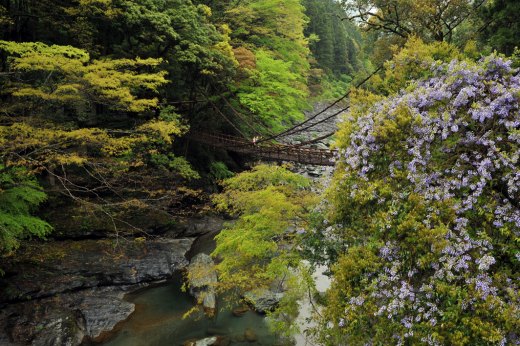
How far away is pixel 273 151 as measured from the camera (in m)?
14.0

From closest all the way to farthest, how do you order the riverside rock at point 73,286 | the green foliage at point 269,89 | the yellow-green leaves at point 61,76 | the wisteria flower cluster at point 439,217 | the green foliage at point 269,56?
the wisteria flower cluster at point 439,217, the yellow-green leaves at point 61,76, the riverside rock at point 73,286, the green foliage at point 269,89, the green foliage at point 269,56

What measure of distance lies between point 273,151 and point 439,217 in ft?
34.9

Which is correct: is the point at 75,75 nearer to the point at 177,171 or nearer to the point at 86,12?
the point at 86,12

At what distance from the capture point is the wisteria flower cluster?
3.16 meters

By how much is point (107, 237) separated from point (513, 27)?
1203 centimetres

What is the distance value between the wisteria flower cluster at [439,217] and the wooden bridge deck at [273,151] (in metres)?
8.11

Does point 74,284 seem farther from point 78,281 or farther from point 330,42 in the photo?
point 330,42

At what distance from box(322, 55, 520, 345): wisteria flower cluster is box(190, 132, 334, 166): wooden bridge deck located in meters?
8.11

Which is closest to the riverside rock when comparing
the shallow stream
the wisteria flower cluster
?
the shallow stream

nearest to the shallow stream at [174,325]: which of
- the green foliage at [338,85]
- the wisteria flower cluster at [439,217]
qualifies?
the wisteria flower cluster at [439,217]

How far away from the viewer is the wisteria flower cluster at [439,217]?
3160 millimetres

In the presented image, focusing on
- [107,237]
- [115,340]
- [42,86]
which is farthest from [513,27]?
[107,237]

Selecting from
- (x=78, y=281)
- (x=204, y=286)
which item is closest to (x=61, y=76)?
(x=78, y=281)

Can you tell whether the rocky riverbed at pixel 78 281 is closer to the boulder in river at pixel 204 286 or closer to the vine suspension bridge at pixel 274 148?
the boulder in river at pixel 204 286
